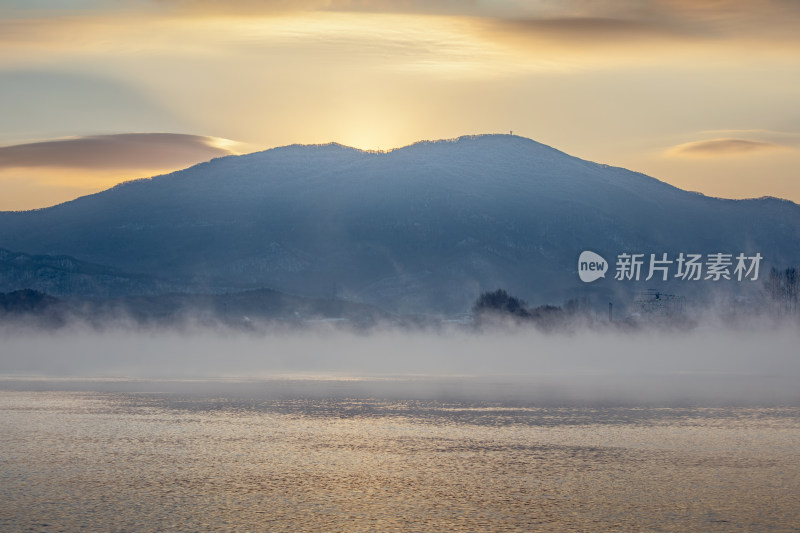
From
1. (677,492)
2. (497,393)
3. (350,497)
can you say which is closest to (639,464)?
(677,492)

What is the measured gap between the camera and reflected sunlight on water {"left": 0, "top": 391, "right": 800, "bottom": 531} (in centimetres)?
4047

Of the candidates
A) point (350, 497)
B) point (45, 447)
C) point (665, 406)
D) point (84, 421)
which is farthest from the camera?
point (665, 406)

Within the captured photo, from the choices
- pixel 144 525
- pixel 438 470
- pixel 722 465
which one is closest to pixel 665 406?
pixel 722 465

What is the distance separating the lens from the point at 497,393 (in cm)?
11019

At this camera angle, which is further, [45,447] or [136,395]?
[136,395]

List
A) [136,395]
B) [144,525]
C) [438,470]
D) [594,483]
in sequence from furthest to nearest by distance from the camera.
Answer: [136,395] < [438,470] < [594,483] < [144,525]

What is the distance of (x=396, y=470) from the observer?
51344mm

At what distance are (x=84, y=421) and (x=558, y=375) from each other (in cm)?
9885

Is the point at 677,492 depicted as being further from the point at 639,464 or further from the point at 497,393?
the point at 497,393

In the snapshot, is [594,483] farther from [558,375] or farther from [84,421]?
[558,375]

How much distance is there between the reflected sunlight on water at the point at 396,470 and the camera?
40469 mm

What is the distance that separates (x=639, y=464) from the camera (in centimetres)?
5406

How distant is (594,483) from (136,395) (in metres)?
64.2

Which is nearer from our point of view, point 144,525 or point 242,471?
point 144,525
